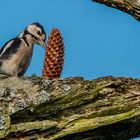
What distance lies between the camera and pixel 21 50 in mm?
8102

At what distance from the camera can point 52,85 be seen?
5.12 meters

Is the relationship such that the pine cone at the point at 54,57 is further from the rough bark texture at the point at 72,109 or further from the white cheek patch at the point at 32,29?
the white cheek patch at the point at 32,29

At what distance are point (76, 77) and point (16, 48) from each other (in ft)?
9.83

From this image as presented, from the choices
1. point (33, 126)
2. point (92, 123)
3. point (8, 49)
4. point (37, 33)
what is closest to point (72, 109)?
point (92, 123)

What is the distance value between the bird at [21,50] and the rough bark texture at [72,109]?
241 centimetres

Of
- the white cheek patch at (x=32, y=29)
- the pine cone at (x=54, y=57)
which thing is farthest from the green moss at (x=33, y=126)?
the white cheek patch at (x=32, y=29)

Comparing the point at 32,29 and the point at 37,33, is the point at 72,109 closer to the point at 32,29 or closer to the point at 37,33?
the point at 37,33

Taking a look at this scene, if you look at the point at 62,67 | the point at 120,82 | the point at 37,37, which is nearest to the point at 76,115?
the point at 120,82

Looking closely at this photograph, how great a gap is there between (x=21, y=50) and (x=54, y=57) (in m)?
2.37

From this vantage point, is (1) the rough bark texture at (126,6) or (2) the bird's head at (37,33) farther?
(2) the bird's head at (37,33)

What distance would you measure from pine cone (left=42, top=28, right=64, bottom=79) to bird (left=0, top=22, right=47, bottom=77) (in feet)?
4.29

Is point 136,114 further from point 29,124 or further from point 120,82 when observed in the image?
point 29,124

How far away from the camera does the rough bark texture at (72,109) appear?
4.73 meters

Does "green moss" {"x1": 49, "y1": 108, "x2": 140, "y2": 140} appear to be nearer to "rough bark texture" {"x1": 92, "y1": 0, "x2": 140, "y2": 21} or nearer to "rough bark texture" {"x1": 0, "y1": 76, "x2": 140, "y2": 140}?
"rough bark texture" {"x1": 0, "y1": 76, "x2": 140, "y2": 140}
